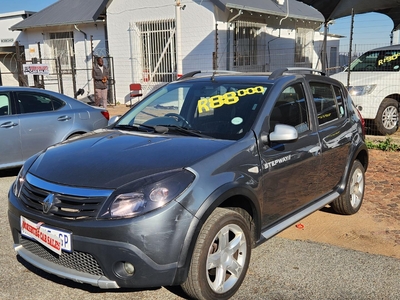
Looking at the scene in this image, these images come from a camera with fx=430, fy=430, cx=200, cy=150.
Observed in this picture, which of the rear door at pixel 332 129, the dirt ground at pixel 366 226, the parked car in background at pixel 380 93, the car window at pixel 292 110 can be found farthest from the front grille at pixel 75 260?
the parked car in background at pixel 380 93

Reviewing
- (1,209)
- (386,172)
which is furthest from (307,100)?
(1,209)

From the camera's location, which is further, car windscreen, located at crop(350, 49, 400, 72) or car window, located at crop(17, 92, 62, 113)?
car windscreen, located at crop(350, 49, 400, 72)

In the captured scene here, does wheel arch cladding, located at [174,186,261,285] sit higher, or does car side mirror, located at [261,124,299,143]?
car side mirror, located at [261,124,299,143]

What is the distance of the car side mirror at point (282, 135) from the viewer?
3553 millimetres

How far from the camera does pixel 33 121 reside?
22.4 ft

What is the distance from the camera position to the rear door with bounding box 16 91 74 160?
6785 mm

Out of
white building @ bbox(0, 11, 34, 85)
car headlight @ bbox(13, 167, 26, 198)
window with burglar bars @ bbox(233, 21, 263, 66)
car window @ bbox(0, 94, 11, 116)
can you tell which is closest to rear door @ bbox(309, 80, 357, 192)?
car headlight @ bbox(13, 167, 26, 198)

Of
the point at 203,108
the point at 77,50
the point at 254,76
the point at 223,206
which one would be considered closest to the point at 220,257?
the point at 223,206

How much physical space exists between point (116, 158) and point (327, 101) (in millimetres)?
2618

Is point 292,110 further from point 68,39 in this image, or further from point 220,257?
point 68,39

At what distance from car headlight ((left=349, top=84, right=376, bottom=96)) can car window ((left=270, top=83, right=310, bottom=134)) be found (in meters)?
5.92

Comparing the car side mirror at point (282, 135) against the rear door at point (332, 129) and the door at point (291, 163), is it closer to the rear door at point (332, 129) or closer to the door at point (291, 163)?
the door at point (291, 163)

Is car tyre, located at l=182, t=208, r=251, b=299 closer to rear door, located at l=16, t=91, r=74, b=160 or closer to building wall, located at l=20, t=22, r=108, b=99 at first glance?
rear door, located at l=16, t=91, r=74, b=160

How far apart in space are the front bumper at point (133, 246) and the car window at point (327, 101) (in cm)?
231
